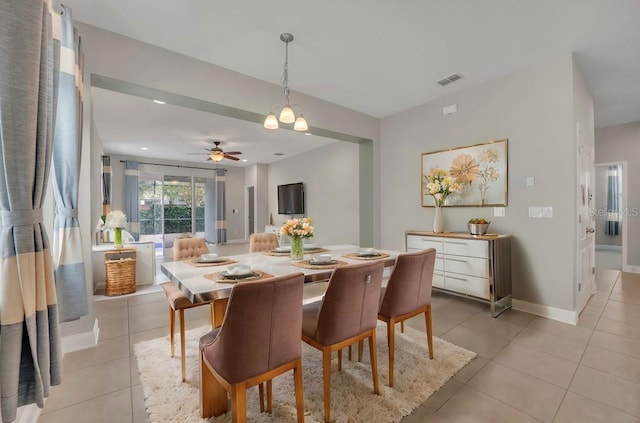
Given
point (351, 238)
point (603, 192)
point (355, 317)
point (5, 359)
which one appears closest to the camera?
point (5, 359)

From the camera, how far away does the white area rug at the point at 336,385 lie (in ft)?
5.63

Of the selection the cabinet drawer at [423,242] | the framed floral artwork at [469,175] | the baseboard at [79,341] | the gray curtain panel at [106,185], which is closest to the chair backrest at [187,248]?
the baseboard at [79,341]

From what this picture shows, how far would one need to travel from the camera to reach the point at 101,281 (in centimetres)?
455

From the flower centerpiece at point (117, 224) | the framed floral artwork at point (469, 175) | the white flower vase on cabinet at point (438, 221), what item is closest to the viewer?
the framed floral artwork at point (469, 175)

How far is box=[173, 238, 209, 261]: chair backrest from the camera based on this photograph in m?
2.91

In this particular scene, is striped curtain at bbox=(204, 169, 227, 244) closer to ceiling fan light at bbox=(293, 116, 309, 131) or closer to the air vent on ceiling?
ceiling fan light at bbox=(293, 116, 309, 131)

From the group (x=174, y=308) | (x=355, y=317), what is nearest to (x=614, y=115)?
(x=355, y=317)

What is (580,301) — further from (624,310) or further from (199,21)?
(199,21)

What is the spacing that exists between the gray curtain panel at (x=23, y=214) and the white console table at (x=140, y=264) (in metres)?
3.54

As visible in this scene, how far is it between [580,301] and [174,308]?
420cm

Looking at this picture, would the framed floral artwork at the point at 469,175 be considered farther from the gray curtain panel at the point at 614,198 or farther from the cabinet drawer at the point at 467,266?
the gray curtain panel at the point at 614,198

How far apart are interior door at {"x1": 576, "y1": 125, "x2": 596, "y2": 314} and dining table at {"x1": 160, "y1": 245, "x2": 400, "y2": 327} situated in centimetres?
241

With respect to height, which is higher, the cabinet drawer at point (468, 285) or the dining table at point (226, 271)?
the dining table at point (226, 271)

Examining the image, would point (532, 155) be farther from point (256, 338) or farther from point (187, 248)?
point (187, 248)
